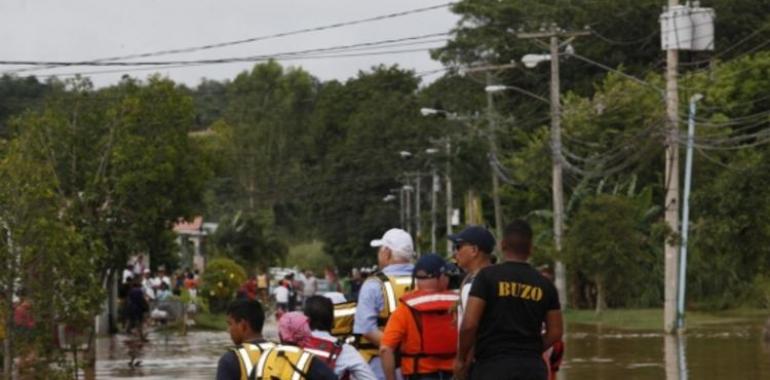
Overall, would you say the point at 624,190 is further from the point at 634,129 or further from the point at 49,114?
the point at 49,114

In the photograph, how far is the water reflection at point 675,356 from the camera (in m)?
24.6

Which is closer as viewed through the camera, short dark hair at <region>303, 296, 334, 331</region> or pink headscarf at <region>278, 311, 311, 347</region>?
pink headscarf at <region>278, 311, 311, 347</region>

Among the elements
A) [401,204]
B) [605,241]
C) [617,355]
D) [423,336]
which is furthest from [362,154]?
[423,336]

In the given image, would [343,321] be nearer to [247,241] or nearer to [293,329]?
[293,329]

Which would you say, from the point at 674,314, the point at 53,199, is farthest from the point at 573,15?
the point at 53,199

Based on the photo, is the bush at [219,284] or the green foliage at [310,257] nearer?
the bush at [219,284]

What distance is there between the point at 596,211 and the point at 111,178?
16812 mm

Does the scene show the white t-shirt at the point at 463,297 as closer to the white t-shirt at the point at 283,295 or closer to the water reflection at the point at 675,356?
the water reflection at the point at 675,356

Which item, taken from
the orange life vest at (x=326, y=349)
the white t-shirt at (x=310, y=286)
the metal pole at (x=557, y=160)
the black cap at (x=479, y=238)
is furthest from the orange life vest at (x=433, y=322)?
the white t-shirt at (x=310, y=286)

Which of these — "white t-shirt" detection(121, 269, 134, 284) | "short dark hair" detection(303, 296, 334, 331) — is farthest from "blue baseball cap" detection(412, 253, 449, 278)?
"white t-shirt" detection(121, 269, 134, 284)

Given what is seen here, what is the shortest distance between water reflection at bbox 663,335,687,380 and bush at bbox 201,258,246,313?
20971 mm

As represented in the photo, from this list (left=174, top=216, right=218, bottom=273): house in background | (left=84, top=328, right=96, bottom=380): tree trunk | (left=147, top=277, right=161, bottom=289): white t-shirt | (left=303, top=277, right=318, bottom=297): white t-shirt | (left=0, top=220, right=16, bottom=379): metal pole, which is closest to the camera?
(left=0, top=220, right=16, bottom=379): metal pole

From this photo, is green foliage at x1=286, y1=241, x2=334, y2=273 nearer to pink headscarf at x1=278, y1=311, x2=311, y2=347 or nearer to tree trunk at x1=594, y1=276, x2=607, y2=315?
tree trunk at x1=594, y1=276, x2=607, y2=315

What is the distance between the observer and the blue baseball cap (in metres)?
10.8
